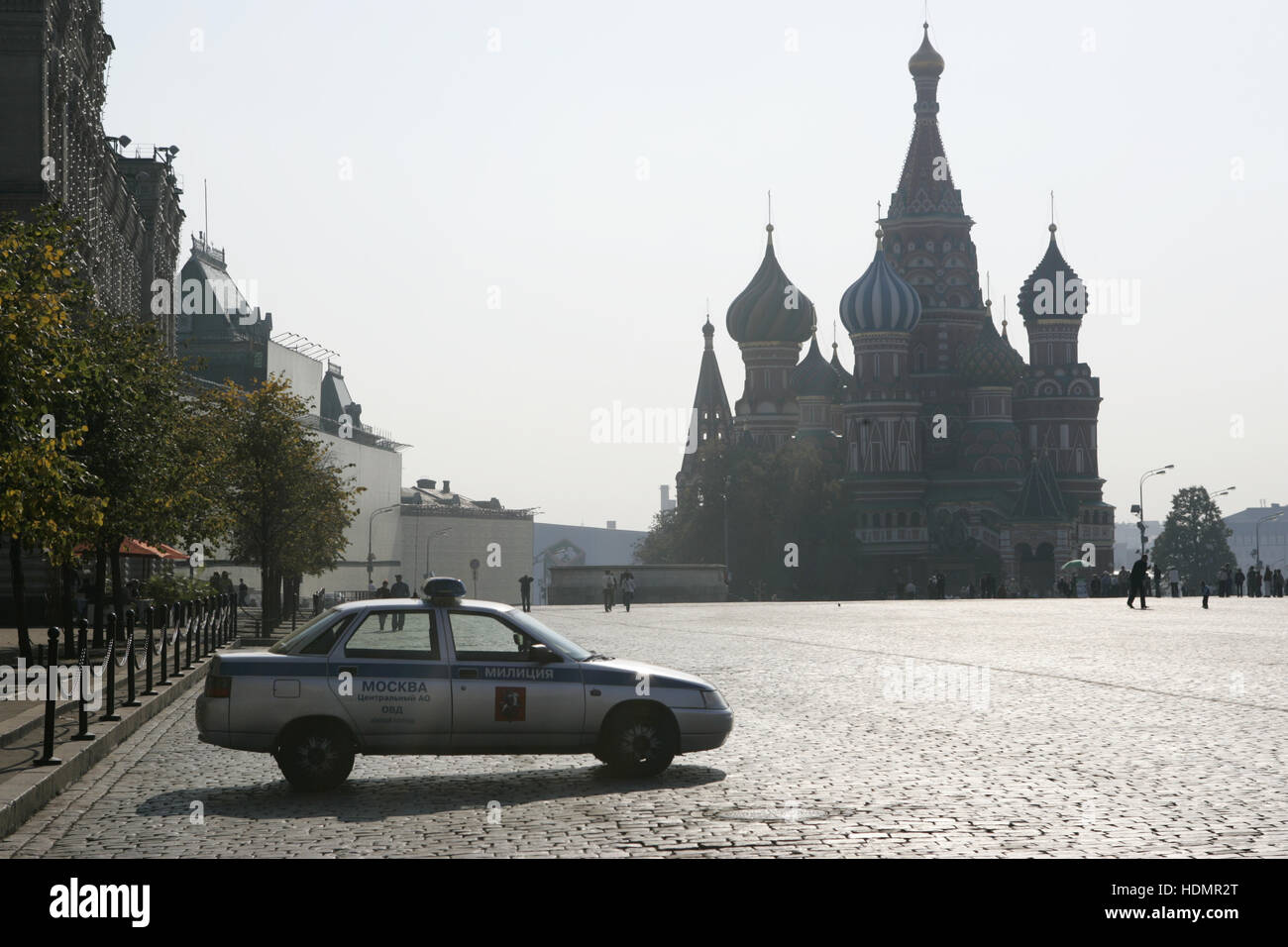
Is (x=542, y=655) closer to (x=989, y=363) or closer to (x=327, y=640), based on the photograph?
(x=327, y=640)

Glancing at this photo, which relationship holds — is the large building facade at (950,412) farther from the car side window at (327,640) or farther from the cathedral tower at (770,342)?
the car side window at (327,640)

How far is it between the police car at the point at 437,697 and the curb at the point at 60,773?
113 cm

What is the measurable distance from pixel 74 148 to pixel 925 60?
305ft

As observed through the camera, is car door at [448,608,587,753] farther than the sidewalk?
Yes

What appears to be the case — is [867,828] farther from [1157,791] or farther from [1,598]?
[1,598]

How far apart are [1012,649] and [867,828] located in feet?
65.6

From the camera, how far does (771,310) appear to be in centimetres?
13275

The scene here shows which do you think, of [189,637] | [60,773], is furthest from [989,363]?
[60,773]

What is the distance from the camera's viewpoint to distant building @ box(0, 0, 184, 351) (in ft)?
139

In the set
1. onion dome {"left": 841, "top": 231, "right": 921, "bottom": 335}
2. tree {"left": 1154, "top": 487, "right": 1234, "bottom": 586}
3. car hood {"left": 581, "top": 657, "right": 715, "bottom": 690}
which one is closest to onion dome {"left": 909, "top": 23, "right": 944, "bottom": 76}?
onion dome {"left": 841, "top": 231, "right": 921, "bottom": 335}

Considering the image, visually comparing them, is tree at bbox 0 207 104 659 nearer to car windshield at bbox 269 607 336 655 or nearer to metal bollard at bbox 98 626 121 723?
metal bollard at bbox 98 626 121 723

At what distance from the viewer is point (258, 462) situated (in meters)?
43.6

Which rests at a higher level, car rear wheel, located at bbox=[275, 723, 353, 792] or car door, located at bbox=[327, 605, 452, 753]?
car door, located at bbox=[327, 605, 452, 753]

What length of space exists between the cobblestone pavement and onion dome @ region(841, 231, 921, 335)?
98.9 metres
